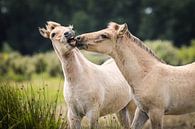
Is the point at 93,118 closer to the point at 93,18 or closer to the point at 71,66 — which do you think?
the point at 71,66

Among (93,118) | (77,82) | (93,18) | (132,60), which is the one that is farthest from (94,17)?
(132,60)

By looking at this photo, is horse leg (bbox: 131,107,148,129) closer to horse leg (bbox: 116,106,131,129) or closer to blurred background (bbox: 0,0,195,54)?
horse leg (bbox: 116,106,131,129)

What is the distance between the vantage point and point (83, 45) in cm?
925

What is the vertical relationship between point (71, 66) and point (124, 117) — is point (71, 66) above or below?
above

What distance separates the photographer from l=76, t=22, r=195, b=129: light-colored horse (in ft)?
30.6

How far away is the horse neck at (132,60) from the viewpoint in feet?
31.2

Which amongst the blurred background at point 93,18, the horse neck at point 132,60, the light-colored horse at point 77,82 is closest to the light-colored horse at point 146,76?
the horse neck at point 132,60

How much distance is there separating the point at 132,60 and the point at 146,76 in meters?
0.32

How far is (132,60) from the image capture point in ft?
31.4

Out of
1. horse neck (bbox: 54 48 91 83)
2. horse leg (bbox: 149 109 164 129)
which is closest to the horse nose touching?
horse neck (bbox: 54 48 91 83)

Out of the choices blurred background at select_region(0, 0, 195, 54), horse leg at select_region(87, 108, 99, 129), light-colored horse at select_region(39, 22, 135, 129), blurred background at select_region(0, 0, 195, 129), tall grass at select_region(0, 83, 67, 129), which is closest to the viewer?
tall grass at select_region(0, 83, 67, 129)

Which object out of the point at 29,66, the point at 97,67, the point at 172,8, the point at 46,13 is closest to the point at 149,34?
the point at 172,8

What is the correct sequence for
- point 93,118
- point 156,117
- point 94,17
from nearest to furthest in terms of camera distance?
point 156,117
point 93,118
point 94,17

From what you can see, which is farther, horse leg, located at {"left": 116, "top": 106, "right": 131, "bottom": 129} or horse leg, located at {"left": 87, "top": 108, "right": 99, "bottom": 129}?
horse leg, located at {"left": 116, "top": 106, "right": 131, "bottom": 129}
